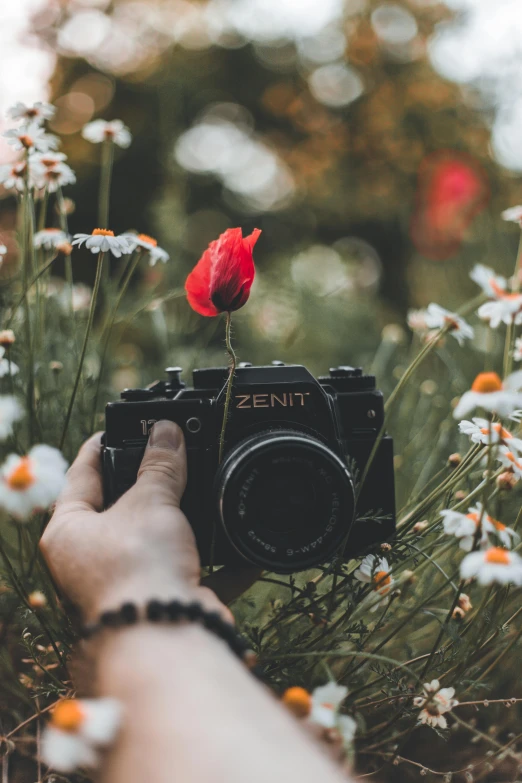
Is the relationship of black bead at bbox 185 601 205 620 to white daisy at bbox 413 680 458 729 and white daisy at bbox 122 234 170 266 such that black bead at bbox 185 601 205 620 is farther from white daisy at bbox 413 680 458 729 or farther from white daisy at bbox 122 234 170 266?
white daisy at bbox 122 234 170 266

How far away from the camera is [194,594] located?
429 mm

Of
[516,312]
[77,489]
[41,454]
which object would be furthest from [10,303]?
[516,312]

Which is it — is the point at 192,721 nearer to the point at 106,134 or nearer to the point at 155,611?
the point at 155,611

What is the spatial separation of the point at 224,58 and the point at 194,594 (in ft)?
15.0

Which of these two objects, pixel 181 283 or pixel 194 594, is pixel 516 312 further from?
pixel 181 283

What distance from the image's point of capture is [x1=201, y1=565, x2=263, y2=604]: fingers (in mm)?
577

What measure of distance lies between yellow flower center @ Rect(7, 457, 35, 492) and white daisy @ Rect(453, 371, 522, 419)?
0.84ft

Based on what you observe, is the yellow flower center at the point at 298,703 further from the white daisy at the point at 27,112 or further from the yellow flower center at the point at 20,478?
the white daisy at the point at 27,112

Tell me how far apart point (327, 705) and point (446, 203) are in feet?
6.91

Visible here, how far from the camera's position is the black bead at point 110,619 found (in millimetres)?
381

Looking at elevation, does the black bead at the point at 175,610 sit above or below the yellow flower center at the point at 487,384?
below

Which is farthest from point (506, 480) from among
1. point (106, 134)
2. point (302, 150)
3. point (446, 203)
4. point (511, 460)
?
point (302, 150)

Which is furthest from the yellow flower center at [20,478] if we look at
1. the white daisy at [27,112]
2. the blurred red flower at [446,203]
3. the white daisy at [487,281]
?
the blurred red flower at [446,203]

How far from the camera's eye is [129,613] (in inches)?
15.0
